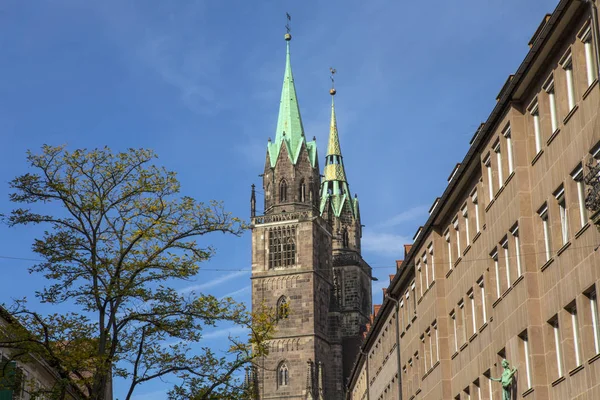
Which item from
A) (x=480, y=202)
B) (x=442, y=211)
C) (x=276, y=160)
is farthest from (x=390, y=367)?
(x=276, y=160)

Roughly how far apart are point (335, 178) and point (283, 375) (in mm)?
44814

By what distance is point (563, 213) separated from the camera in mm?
26984

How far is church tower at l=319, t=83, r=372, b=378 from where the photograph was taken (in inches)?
5541

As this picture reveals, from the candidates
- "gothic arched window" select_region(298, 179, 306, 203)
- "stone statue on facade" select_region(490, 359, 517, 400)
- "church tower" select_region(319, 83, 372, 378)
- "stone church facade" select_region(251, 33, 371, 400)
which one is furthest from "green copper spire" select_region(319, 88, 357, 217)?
"stone statue on facade" select_region(490, 359, 517, 400)

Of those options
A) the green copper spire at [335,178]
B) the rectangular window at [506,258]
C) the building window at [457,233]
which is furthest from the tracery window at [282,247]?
the rectangular window at [506,258]

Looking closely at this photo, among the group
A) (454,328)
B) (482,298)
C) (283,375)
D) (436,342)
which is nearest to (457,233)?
(454,328)

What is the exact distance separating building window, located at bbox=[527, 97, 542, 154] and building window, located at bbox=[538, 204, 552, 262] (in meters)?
1.61

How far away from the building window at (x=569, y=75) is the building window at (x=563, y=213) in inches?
79.5

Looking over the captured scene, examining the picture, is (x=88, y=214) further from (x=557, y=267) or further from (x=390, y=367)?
(x=390, y=367)

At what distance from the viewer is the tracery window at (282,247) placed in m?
130

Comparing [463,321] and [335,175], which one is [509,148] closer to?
[463,321]

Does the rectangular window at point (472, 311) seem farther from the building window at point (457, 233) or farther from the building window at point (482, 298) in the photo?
the building window at point (457, 233)

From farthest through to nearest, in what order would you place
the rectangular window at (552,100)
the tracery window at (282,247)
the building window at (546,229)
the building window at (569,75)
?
the tracery window at (282,247), the building window at (546,229), the rectangular window at (552,100), the building window at (569,75)

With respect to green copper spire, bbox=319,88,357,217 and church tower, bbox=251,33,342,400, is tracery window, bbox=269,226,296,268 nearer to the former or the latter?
church tower, bbox=251,33,342,400
